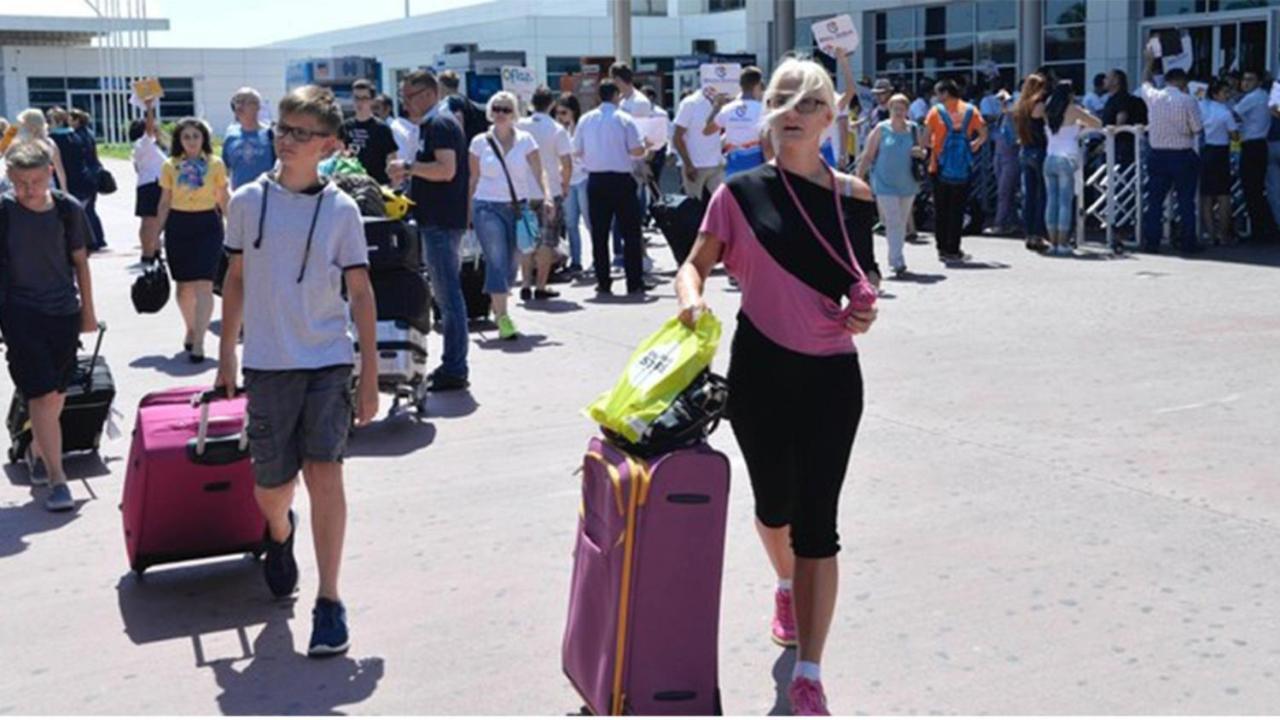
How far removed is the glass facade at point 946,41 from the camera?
30750 millimetres

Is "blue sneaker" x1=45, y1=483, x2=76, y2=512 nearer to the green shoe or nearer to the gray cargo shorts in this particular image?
the gray cargo shorts

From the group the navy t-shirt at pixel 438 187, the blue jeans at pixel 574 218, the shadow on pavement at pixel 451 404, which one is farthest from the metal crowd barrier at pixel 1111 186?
the shadow on pavement at pixel 451 404

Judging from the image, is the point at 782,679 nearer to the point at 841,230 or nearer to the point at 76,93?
the point at 841,230

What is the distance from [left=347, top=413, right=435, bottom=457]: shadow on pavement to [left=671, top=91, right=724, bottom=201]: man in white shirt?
7.00 m

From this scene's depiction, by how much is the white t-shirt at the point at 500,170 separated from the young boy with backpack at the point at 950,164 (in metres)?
5.57

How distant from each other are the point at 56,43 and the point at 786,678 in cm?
7216

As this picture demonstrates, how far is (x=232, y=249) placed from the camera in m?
5.31

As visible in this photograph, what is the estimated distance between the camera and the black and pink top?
14.9 feet

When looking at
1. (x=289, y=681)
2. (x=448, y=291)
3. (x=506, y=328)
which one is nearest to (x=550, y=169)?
(x=506, y=328)

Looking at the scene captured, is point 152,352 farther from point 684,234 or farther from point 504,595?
point 504,595

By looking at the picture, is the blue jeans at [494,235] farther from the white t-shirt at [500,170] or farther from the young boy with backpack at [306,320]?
the young boy with backpack at [306,320]

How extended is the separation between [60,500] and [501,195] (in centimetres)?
537

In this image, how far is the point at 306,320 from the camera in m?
5.20

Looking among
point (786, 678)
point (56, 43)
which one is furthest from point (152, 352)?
point (56, 43)
